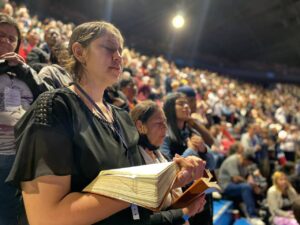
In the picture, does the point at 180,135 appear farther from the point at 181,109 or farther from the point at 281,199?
the point at 281,199

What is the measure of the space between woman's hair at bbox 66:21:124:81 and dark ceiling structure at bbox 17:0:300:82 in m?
11.1

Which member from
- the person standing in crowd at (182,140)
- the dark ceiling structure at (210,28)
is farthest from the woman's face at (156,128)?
the dark ceiling structure at (210,28)

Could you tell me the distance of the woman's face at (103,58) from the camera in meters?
0.92

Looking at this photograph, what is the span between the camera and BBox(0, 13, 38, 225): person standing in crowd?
117 centimetres

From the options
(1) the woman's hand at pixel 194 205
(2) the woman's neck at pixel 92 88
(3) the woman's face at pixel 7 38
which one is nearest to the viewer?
(2) the woman's neck at pixel 92 88

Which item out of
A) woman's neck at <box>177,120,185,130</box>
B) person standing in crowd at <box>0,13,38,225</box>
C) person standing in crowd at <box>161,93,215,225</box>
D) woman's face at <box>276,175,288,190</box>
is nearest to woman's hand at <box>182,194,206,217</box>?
person standing in crowd at <box>0,13,38,225</box>

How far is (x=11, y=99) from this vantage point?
126cm

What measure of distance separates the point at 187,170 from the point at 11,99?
707 mm

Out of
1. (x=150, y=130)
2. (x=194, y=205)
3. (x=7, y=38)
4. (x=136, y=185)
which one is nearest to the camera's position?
(x=136, y=185)

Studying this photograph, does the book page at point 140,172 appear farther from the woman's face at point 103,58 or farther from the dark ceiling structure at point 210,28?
the dark ceiling structure at point 210,28

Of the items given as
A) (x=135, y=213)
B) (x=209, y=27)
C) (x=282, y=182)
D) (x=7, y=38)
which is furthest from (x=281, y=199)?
(x=209, y=27)

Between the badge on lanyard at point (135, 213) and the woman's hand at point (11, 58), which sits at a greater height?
the woman's hand at point (11, 58)

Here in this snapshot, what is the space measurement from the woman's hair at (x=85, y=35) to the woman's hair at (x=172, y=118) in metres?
1.21

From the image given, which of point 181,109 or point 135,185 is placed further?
point 181,109
